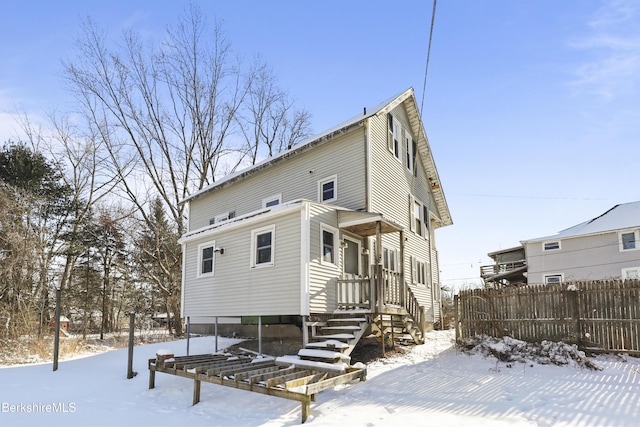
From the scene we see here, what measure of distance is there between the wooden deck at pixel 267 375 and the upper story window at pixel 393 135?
9.28m

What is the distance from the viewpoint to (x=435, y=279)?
20469mm

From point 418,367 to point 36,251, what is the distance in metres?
17.7

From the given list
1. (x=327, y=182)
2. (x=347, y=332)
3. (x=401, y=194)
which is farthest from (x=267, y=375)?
(x=401, y=194)

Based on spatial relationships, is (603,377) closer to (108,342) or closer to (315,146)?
(315,146)

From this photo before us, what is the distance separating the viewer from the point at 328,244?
37.8ft

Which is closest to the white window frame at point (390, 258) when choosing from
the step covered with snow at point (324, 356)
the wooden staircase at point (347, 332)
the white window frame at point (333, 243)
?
the wooden staircase at point (347, 332)

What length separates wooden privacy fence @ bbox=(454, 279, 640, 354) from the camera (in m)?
9.33

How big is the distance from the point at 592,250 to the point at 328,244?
21.0 metres

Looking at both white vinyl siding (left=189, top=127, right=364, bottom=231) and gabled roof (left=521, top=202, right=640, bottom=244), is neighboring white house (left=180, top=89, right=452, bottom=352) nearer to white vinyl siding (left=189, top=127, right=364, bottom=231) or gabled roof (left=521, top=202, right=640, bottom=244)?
white vinyl siding (left=189, top=127, right=364, bottom=231)

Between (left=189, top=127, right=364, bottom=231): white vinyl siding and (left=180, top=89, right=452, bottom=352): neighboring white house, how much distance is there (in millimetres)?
38

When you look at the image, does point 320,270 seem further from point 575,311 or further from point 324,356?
point 575,311

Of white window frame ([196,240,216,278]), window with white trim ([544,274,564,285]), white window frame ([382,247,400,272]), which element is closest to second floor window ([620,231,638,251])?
window with white trim ([544,274,564,285])

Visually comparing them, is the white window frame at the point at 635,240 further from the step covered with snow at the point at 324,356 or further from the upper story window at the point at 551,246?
the step covered with snow at the point at 324,356

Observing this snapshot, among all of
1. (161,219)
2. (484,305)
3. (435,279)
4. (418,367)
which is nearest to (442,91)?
(484,305)
